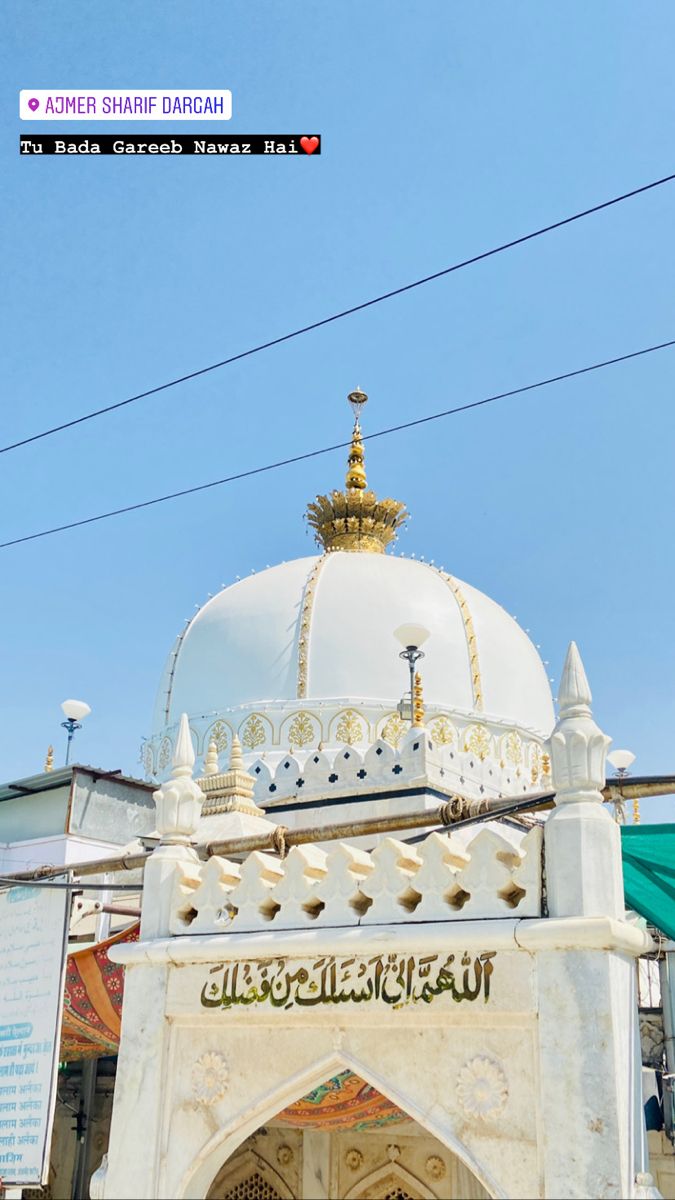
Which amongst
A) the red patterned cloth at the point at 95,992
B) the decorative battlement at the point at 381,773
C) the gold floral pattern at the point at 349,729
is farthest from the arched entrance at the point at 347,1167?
the gold floral pattern at the point at 349,729

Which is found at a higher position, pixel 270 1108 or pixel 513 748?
pixel 513 748

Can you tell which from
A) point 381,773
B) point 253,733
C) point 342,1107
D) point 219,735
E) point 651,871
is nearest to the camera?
point 651,871

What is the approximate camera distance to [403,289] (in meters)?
7.82

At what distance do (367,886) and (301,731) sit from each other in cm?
1270

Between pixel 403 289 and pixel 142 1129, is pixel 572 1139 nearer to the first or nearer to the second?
pixel 142 1129

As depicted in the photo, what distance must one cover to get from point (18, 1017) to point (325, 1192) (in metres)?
3.88

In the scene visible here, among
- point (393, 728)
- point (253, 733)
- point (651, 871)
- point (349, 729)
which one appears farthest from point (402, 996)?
point (253, 733)

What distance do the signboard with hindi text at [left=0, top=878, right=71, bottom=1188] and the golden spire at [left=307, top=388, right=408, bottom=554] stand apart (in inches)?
631

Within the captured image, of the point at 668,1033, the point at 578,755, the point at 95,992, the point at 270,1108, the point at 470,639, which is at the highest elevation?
the point at 470,639

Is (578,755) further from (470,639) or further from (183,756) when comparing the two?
(470,639)

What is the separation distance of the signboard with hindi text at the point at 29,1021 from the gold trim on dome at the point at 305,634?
11.3 metres

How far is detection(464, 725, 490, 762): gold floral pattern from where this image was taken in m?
18.7

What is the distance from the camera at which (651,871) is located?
22.0 feet

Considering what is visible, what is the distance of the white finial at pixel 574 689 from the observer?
5711 mm
